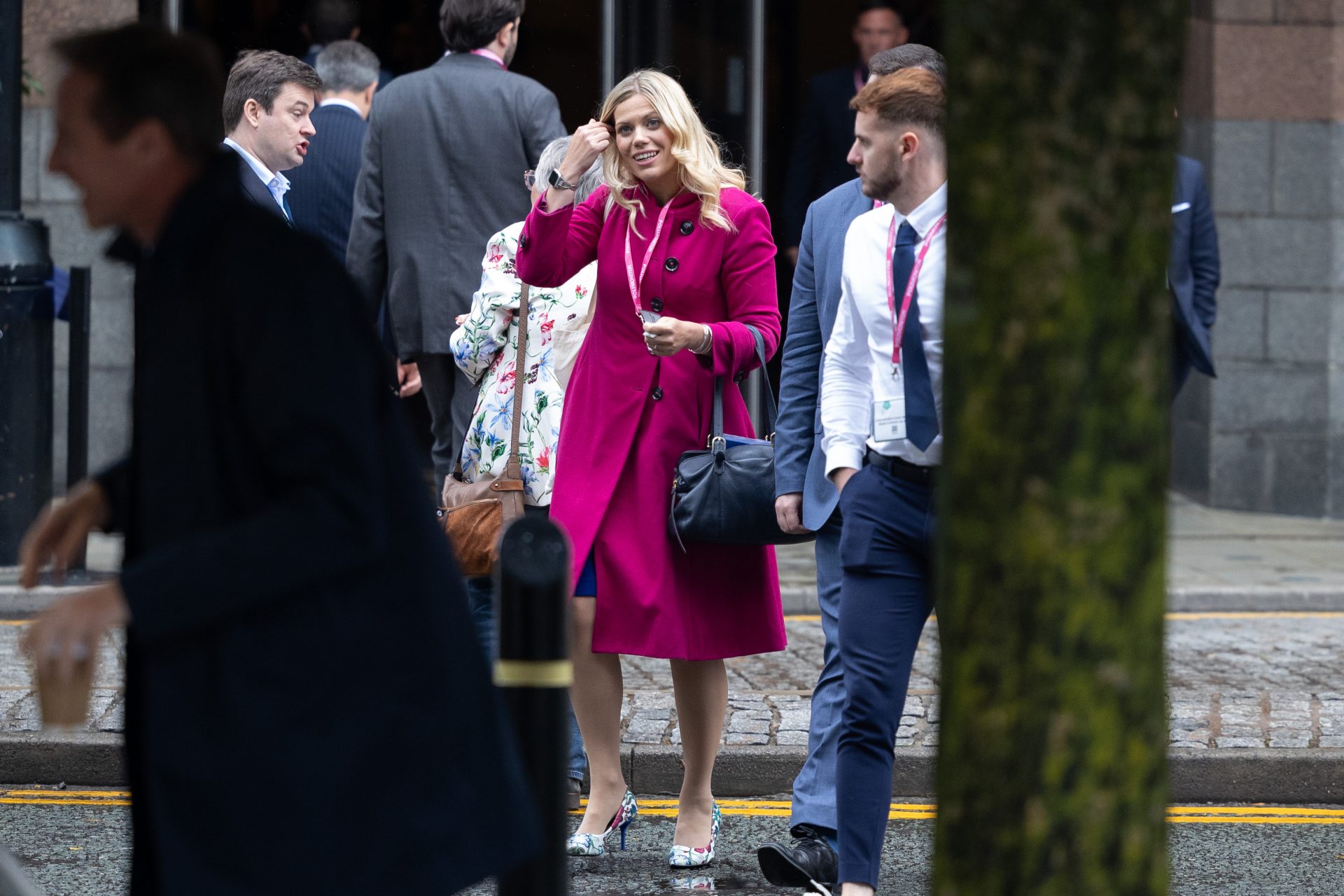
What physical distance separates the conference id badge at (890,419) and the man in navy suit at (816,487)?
0.50 metres

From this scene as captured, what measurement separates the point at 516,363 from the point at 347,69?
277 cm

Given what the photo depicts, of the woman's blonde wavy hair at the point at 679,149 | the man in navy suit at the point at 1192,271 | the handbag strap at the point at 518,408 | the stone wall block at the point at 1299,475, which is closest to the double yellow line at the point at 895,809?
the handbag strap at the point at 518,408

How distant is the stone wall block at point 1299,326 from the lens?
11.3 metres

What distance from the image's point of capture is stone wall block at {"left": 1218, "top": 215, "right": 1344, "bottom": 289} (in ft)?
37.1

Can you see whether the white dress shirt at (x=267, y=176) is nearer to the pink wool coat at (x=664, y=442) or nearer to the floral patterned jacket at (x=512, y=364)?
the floral patterned jacket at (x=512, y=364)

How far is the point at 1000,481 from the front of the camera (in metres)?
2.22

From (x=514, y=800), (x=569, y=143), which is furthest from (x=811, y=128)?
(x=514, y=800)

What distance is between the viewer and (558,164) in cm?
521

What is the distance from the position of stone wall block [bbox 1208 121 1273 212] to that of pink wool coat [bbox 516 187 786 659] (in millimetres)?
7047

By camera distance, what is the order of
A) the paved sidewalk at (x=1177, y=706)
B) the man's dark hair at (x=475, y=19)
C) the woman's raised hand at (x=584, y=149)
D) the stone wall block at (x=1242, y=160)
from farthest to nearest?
the stone wall block at (x=1242, y=160)
the man's dark hair at (x=475, y=19)
the paved sidewalk at (x=1177, y=706)
the woman's raised hand at (x=584, y=149)

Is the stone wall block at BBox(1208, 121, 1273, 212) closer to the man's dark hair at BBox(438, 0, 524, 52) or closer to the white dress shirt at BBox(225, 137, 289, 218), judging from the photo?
the man's dark hair at BBox(438, 0, 524, 52)

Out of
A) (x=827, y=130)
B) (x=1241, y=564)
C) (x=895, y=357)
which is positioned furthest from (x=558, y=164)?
(x=827, y=130)

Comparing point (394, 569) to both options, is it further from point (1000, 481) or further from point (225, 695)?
point (1000, 481)

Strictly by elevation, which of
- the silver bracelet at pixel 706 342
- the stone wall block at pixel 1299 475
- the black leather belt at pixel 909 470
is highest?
the silver bracelet at pixel 706 342
